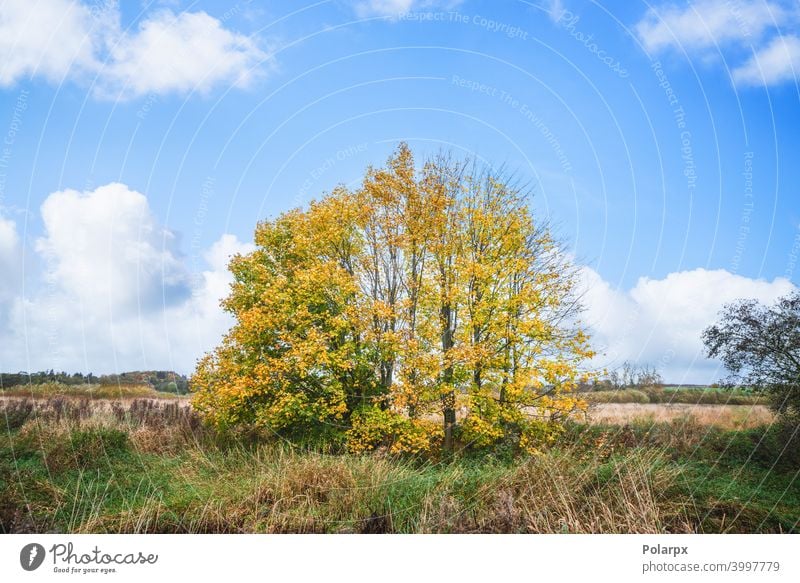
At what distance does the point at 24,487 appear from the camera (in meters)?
9.64

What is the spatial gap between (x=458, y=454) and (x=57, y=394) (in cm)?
2038

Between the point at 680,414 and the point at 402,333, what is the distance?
12.4 meters

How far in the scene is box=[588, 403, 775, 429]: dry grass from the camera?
1694cm

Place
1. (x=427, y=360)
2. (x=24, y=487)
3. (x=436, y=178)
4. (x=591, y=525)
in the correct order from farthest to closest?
(x=436, y=178)
(x=427, y=360)
(x=24, y=487)
(x=591, y=525)

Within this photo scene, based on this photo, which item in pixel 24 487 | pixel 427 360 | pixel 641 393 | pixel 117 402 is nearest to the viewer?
pixel 24 487

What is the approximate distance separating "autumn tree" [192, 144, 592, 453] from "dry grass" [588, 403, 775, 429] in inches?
184

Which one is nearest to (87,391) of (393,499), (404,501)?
(393,499)

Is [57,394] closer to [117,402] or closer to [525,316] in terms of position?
[117,402]

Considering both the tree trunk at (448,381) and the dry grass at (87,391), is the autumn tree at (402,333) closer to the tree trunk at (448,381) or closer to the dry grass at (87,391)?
the tree trunk at (448,381)

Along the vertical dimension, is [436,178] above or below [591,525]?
above
